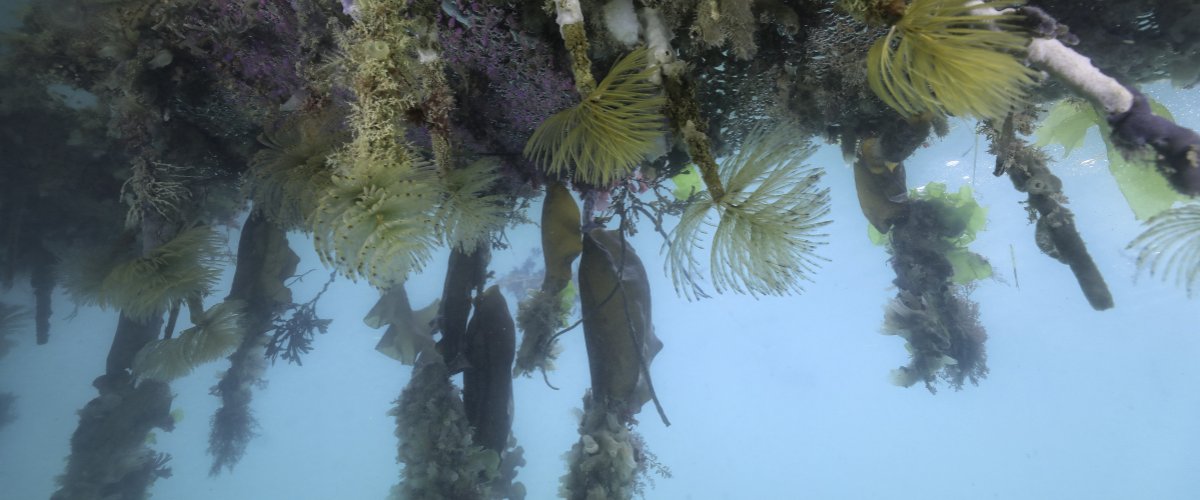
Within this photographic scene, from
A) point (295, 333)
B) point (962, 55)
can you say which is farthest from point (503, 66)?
point (295, 333)

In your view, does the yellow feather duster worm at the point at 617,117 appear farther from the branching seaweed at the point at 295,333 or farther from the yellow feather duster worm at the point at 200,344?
the branching seaweed at the point at 295,333

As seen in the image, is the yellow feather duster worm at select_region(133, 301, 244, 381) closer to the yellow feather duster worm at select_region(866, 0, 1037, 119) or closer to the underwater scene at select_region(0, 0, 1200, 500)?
the underwater scene at select_region(0, 0, 1200, 500)

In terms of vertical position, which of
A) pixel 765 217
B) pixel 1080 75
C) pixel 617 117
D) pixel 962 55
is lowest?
pixel 765 217

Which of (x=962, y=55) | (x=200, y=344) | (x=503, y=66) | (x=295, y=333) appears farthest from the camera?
(x=295, y=333)

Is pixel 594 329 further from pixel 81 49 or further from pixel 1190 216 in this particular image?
pixel 81 49

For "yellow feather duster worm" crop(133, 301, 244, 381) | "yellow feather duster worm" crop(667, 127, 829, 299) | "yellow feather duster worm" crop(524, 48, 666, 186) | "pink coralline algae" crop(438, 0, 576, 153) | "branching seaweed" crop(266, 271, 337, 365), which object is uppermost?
→ "branching seaweed" crop(266, 271, 337, 365)

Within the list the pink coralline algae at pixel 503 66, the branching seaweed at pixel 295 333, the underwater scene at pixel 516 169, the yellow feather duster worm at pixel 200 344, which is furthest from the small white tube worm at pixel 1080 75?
the branching seaweed at pixel 295 333

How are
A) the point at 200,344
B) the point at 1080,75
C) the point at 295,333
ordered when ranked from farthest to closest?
the point at 295,333, the point at 200,344, the point at 1080,75

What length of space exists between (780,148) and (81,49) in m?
6.17

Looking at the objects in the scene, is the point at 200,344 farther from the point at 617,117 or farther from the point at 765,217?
the point at 765,217

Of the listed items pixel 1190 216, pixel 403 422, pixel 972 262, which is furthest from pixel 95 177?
pixel 972 262

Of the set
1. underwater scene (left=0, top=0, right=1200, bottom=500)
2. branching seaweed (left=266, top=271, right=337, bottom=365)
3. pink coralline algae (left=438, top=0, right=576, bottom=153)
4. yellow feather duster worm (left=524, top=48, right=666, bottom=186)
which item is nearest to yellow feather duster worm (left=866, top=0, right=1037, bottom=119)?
underwater scene (left=0, top=0, right=1200, bottom=500)

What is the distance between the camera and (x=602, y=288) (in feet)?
15.2

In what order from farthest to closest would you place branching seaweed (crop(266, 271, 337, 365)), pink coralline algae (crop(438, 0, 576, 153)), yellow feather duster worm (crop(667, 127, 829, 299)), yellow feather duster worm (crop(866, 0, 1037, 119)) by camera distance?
branching seaweed (crop(266, 271, 337, 365))
pink coralline algae (crop(438, 0, 576, 153))
yellow feather duster worm (crop(667, 127, 829, 299))
yellow feather duster worm (crop(866, 0, 1037, 119))
